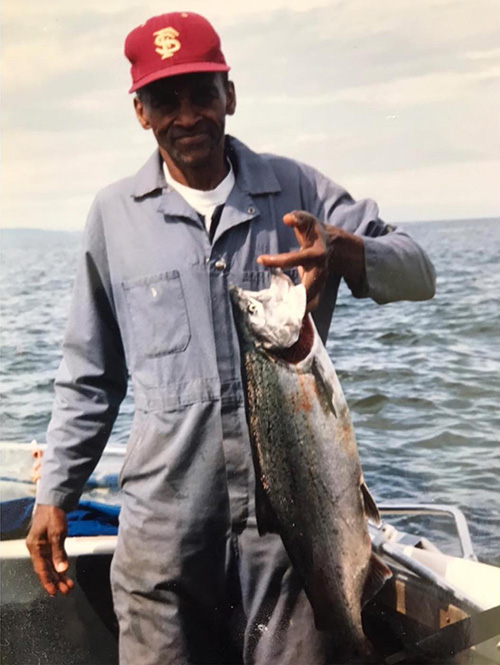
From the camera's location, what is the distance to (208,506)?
2.79 metres

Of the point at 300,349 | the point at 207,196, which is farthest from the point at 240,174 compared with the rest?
the point at 300,349

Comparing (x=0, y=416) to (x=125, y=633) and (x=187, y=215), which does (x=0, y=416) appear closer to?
(x=125, y=633)

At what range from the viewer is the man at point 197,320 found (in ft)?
8.99

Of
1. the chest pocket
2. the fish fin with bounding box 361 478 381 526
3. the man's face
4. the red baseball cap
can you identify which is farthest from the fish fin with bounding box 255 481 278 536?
the red baseball cap

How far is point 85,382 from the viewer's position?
2.99 metres

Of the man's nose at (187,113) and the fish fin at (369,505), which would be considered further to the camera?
the man's nose at (187,113)

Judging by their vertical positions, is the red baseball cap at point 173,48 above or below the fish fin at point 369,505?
above

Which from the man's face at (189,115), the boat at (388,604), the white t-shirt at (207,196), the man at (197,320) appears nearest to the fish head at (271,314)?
the man at (197,320)

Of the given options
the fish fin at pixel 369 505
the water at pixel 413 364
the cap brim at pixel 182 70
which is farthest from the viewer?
the water at pixel 413 364

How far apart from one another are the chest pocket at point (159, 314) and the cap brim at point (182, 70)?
26.1 inches

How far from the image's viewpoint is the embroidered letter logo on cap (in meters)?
2.71

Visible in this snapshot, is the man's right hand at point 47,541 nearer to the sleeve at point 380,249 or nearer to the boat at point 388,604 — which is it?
the boat at point 388,604

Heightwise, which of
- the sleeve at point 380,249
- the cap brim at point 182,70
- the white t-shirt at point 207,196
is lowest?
the sleeve at point 380,249

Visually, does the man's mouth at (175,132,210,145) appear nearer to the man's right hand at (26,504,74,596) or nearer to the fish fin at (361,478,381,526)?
→ the fish fin at (361,478,381,526)
